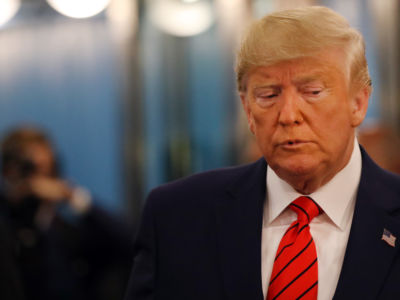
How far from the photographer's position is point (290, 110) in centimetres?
152

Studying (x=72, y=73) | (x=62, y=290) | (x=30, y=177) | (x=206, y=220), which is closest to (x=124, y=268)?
(x=62, y=290)

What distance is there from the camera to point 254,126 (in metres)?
1.63

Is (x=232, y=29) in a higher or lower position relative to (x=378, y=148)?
higher

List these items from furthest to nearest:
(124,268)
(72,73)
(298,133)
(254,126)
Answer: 1. (72,73)
2. (124,268)
3. (254,126)
4. (298,133)

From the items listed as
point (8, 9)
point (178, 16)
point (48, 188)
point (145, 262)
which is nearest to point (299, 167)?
point (145, 262)

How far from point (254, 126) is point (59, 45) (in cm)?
461

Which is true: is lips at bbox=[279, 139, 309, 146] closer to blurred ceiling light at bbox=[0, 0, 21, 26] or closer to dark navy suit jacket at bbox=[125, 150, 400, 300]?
dark navy suit jacket at bbox=[125, 150, 400, 300]

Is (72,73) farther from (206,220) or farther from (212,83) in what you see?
(206,220)

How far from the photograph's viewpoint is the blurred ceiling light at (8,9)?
5820 mm

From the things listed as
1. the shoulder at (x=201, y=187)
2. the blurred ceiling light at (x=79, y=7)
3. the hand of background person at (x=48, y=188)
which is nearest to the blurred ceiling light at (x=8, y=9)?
the blurred ceiling light at (x=79, y=7)

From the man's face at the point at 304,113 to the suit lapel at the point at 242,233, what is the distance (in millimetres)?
152

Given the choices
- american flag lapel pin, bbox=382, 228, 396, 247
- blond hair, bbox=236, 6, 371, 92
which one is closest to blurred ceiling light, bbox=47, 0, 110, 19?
blond hair, bbox=236, 6, 371, 92

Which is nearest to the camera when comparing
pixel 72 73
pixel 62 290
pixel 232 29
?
pixel 62 290

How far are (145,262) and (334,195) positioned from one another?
53 centimetres
